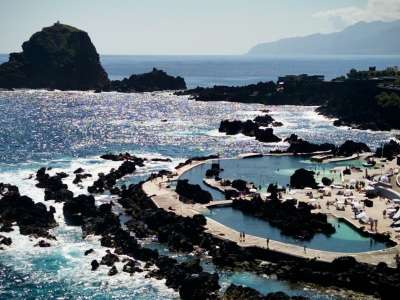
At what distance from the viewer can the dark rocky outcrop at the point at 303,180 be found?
9988cm

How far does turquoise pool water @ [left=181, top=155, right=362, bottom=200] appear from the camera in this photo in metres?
108

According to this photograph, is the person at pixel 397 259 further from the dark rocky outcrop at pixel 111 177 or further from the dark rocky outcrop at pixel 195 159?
the dark rocky outcrop at pixel 195 159

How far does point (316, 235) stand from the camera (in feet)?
255

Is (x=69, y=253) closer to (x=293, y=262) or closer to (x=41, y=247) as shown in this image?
(x=41, y=247)

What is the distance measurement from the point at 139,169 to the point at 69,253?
157ft

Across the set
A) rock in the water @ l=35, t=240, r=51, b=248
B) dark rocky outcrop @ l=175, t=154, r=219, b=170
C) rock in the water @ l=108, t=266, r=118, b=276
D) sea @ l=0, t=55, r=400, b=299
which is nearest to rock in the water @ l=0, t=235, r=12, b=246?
sea @ l=0, t=55, r=400, b=299

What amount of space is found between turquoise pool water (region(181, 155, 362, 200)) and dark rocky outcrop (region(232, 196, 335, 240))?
950 centimetres

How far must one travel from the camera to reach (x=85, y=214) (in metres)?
85.1

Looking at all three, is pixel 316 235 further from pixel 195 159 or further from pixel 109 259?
pixel 195 159

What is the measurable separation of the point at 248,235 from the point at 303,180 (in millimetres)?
27686

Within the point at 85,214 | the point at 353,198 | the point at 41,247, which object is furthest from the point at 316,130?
the point at 41,247

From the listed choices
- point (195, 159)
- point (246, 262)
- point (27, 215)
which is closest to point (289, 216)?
point (246, 262)

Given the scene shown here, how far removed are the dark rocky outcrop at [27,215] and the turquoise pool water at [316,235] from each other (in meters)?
22.5

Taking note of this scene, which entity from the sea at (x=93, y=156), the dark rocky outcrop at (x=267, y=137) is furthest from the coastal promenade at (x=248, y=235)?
the dark rocky outcrop at (x=267, y=137)
